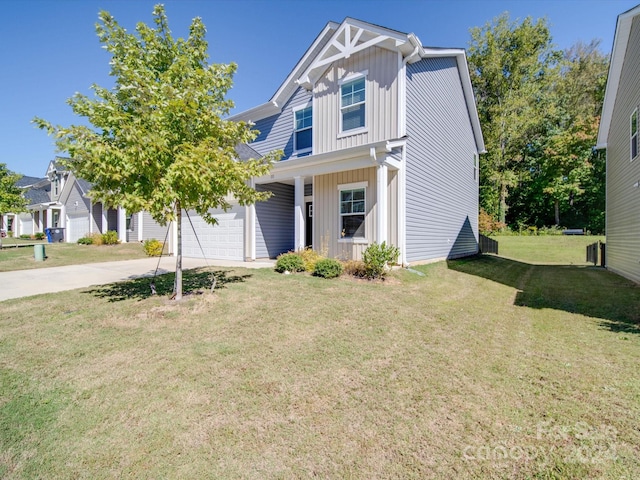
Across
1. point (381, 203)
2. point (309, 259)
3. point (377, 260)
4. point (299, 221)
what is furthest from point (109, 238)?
point (377, 260)

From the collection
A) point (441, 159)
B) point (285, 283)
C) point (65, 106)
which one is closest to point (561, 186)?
point (441, 159)

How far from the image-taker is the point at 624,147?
10242 mm

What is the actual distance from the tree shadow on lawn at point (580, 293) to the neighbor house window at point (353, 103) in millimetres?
6128

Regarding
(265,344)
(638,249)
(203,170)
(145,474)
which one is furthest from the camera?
(638,249)

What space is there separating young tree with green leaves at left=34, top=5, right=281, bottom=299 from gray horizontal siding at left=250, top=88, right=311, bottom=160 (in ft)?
21.4

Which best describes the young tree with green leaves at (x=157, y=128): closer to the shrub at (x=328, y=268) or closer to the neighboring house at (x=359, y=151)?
the shrub at (x=328, y=268)


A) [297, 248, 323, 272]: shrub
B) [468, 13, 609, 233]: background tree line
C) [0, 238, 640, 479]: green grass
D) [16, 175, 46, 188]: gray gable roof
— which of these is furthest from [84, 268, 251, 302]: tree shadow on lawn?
[16, 175, 46, 188]: gray gable roof

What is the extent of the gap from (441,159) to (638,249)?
660 centimetres

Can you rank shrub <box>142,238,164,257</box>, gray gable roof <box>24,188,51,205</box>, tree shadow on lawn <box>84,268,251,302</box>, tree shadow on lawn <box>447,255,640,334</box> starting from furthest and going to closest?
1. gray gable roof <box>24,188,51,205</box>
2. shrub <box>142,238,164,257</box>
3. tree shadow on lawn <box>84,268,251,302</box>
4. tree shadow on lawn <box>447,255,640,334</box>

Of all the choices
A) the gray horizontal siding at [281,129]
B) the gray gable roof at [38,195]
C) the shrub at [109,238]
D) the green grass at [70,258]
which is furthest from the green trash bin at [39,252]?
the gray gable roof at [38,195]

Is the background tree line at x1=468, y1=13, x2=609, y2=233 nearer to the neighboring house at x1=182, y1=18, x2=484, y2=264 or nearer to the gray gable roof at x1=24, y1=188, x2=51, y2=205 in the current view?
the neighboring house at x1=182, y1=18, x2=484, y2=264

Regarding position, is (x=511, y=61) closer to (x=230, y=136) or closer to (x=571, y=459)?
(x=230, y=136)

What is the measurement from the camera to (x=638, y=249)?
28.9ft

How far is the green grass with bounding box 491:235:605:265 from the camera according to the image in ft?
57.2
